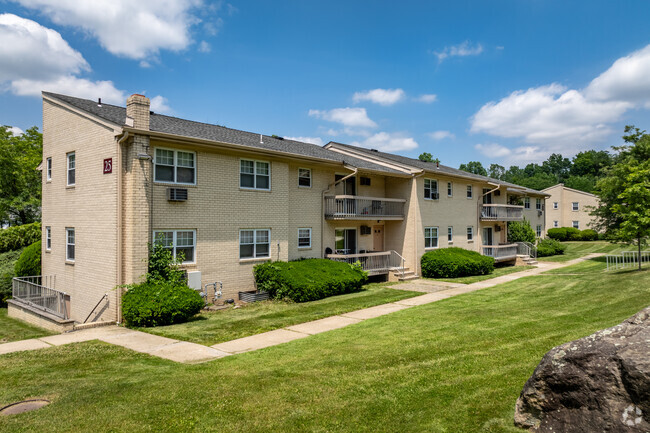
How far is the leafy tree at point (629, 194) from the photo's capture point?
18.0 m

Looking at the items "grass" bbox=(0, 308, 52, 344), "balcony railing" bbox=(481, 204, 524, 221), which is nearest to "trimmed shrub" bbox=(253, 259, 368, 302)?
"grass" bbox=(0, 308, 52, 344)

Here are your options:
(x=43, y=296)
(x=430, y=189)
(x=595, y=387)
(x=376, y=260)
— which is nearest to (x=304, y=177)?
(x=376, y=260)

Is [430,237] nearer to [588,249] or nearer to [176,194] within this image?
[176,194]

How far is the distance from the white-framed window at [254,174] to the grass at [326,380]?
809cm

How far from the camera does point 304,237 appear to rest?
19781mm

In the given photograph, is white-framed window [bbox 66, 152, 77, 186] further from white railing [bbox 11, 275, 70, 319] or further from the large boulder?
the large boulder

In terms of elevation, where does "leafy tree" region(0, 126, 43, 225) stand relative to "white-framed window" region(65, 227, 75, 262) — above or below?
above

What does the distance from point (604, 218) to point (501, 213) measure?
796 cm

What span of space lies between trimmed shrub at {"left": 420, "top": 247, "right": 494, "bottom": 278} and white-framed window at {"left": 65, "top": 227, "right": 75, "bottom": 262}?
16.8 m

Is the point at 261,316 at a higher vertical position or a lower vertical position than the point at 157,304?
lower

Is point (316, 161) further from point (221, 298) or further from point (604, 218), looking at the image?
point (604, 218)

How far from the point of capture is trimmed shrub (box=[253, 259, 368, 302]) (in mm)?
16453

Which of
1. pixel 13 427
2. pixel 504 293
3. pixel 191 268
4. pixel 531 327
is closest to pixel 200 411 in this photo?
pixel 13 427

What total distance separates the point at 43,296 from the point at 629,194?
24100 millimetres
